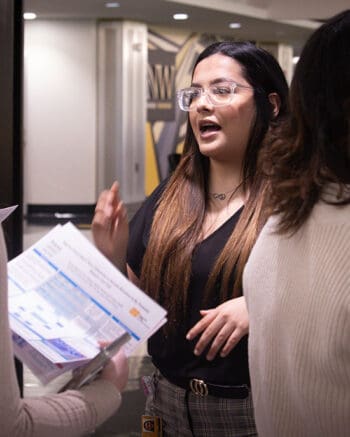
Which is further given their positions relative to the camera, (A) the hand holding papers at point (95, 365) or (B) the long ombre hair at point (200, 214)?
(B) the long ombre hair at point (200, 214)

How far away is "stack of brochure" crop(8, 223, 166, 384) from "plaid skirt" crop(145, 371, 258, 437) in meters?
0.66

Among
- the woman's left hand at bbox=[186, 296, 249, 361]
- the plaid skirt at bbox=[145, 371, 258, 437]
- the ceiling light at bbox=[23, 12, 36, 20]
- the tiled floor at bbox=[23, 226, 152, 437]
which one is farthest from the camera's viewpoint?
the ceiling light at bbox=[23, 12, 36, 20]

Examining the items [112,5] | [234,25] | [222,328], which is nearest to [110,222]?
[222,328]

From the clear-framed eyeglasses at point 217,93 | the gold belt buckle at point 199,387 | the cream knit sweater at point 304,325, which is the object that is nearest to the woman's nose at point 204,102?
the clear-framed eyeglasses at point 217,93

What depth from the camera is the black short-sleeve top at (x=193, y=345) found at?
74.4 inches

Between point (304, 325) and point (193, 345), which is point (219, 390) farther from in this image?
point (304, 325)

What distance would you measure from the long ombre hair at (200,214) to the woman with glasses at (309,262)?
57 centimetres

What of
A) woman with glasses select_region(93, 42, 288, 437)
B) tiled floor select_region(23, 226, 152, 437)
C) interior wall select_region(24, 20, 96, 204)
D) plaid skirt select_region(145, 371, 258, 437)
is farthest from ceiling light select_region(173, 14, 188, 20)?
plaid skirt select_region(145, 371, 258, 437)

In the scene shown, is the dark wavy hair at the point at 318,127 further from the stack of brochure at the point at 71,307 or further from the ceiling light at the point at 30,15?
the ceiling light at the point at 30,15

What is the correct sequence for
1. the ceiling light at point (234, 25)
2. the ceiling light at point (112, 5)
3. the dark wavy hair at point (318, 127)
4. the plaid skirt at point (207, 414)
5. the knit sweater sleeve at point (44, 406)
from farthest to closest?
the ceiling light at point (234, 25), the ceiling light at point (112, 5), the plaid skirt at point (207, 414), the dark wavy hair at point (318, 127), the knit sweater sleeve at point (44, 406)

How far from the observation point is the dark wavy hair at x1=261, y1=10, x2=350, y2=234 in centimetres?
123

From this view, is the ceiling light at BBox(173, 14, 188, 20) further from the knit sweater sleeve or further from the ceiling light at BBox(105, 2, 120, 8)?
the knit sweater sleeve

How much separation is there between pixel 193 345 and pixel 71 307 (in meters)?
0.73

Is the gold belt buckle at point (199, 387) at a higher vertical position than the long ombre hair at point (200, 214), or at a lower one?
lower
